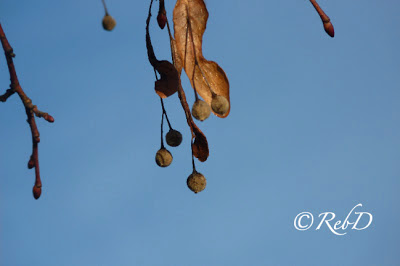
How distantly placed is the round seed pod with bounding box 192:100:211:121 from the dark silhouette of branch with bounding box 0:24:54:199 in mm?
287

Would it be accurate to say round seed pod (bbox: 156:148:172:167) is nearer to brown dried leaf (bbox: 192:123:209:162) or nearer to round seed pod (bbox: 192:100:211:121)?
brown dried leaf (bbox: 192:123:209:162)

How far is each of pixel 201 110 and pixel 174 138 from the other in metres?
0.25

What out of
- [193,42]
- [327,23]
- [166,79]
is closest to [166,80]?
[166,79]

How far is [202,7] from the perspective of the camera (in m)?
1.42

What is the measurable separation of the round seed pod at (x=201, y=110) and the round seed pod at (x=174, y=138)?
23 cm

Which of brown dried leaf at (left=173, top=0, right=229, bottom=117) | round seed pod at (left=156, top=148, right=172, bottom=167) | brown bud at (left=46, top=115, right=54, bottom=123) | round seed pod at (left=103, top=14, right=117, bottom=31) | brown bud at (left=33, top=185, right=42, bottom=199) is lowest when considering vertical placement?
brown bud at (left=33, top=185, right=42, bottom=199)

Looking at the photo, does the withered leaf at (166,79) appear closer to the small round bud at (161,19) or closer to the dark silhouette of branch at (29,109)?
the small round bud at (161,19)

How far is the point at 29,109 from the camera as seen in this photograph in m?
1.10

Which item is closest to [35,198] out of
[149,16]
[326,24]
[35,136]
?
[35,136]

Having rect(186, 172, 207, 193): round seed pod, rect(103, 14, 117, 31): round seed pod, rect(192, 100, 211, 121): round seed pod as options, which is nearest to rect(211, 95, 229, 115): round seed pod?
rect(192, 100, 211, 121): round seed pod

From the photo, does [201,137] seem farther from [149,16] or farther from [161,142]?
[149,16]

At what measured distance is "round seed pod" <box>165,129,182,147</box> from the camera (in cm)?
152

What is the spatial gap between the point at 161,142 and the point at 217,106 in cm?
27

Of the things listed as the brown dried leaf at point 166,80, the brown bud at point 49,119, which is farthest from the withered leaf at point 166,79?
the brown bud at point 49,119
